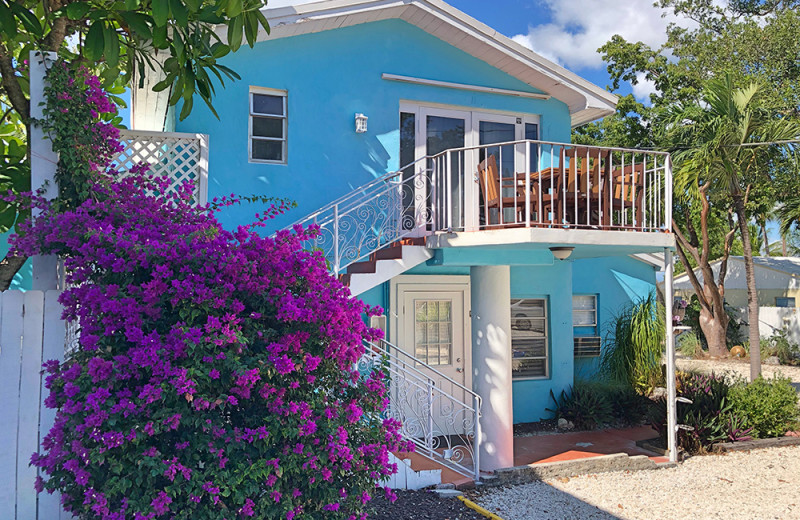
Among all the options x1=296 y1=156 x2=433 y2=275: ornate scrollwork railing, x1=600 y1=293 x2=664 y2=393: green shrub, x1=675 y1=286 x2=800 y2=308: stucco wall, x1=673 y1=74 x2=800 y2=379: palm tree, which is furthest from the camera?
x1=675 y1=286 x2=800 y2=308: stucco wall

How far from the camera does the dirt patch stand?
6301mm

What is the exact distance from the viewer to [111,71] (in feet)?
17.4

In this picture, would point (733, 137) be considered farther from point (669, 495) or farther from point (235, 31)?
point (235, 31)

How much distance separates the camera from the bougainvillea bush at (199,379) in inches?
139

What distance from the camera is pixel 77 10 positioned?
4508 millimetres

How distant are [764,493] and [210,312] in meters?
7.71

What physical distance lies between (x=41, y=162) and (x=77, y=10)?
113 centimetres

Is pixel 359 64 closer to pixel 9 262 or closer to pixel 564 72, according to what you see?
pixel 564 72

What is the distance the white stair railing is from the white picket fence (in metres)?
3.29

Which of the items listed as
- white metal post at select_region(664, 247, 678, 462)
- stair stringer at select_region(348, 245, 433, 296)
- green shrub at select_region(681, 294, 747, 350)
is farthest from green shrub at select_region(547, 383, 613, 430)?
green shrub at select_region(681, 294, 747, 350)

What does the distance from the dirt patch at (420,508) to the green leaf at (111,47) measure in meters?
4.54

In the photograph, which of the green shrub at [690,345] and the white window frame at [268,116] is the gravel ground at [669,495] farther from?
the green shrub at [690,345]

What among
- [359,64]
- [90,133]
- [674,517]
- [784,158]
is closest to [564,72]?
[359,64]

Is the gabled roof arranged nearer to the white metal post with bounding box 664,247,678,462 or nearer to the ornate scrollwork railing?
the ornate scrollwork railing
